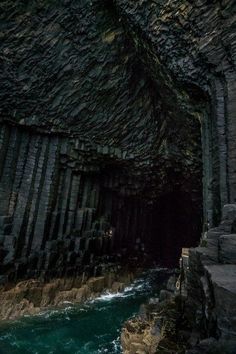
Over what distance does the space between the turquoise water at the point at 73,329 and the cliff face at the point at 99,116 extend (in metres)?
3.10

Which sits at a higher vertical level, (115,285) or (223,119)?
(223,119)

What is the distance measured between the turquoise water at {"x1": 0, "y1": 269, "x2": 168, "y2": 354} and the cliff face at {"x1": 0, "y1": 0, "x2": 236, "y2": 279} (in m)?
3.10

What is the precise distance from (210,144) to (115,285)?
11.5 metres

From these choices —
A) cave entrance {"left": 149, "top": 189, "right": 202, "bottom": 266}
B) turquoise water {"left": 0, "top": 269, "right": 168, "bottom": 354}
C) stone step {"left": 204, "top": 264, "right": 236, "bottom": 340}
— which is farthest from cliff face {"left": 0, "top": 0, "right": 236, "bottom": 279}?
stone step {"left": 204, "top": 264, "right": 236, "bottom": 340}

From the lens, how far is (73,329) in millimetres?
13969

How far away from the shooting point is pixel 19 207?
59.6 ft

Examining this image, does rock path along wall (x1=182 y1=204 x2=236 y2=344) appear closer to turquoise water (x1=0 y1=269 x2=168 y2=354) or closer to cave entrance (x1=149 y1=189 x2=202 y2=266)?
turquoise water (x1=0 y1=269 x2=168 y2=354)

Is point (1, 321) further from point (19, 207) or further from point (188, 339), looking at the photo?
point (188, 339)

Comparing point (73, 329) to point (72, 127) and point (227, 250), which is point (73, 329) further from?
point (72, 127)

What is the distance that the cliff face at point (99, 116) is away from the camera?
14148 millimetres

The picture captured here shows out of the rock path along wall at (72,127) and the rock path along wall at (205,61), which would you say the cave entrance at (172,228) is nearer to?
the rock path along wall at (72,127)

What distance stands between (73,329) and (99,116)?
40.0 feet

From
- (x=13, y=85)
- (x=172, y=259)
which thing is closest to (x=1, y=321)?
(x=13, y=85)

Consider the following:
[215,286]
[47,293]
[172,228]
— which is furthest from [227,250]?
[172,228]
